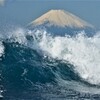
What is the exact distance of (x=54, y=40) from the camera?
5416cm

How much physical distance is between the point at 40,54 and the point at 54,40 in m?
2.49

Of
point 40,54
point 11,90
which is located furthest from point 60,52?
point 11,90

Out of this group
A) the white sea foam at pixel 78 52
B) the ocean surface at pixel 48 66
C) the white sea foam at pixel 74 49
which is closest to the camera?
the ocean surface at pixel 48 66

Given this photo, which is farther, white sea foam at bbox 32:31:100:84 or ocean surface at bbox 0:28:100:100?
white sea foam at bbox 32:31:100:84

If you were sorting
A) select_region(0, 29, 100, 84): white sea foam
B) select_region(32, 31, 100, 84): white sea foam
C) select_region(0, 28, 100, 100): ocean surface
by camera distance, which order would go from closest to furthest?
select_region(0, 28, 100, 100): ocean surface → select_region(32, 31, 100, 84): white sea foam → select_region(0, 29, 100, 84): white sea foam

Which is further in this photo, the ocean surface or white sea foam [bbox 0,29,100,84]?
white sea foam [bbox 0,29,100,84]

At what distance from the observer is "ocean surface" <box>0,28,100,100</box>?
143 feet

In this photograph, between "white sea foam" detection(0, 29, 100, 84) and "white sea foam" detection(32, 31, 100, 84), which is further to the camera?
"white sea foam" detection(0, 29, 100, 84)

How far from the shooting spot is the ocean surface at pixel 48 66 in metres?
43.6

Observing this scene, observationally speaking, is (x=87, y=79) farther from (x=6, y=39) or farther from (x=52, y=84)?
(x=6, y=39)

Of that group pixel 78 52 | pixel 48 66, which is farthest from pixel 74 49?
pixel 48 66

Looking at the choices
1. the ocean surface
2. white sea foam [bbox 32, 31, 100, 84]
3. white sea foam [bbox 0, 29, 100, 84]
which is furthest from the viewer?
white sea foam [bbox 0, 29, 100, 84]

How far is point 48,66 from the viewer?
4966cm

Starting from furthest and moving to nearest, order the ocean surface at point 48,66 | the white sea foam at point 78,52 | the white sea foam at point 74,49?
the white sea foam at point 74,49, the white sea foam at point 78,52, the ocean surface at point 48,66
